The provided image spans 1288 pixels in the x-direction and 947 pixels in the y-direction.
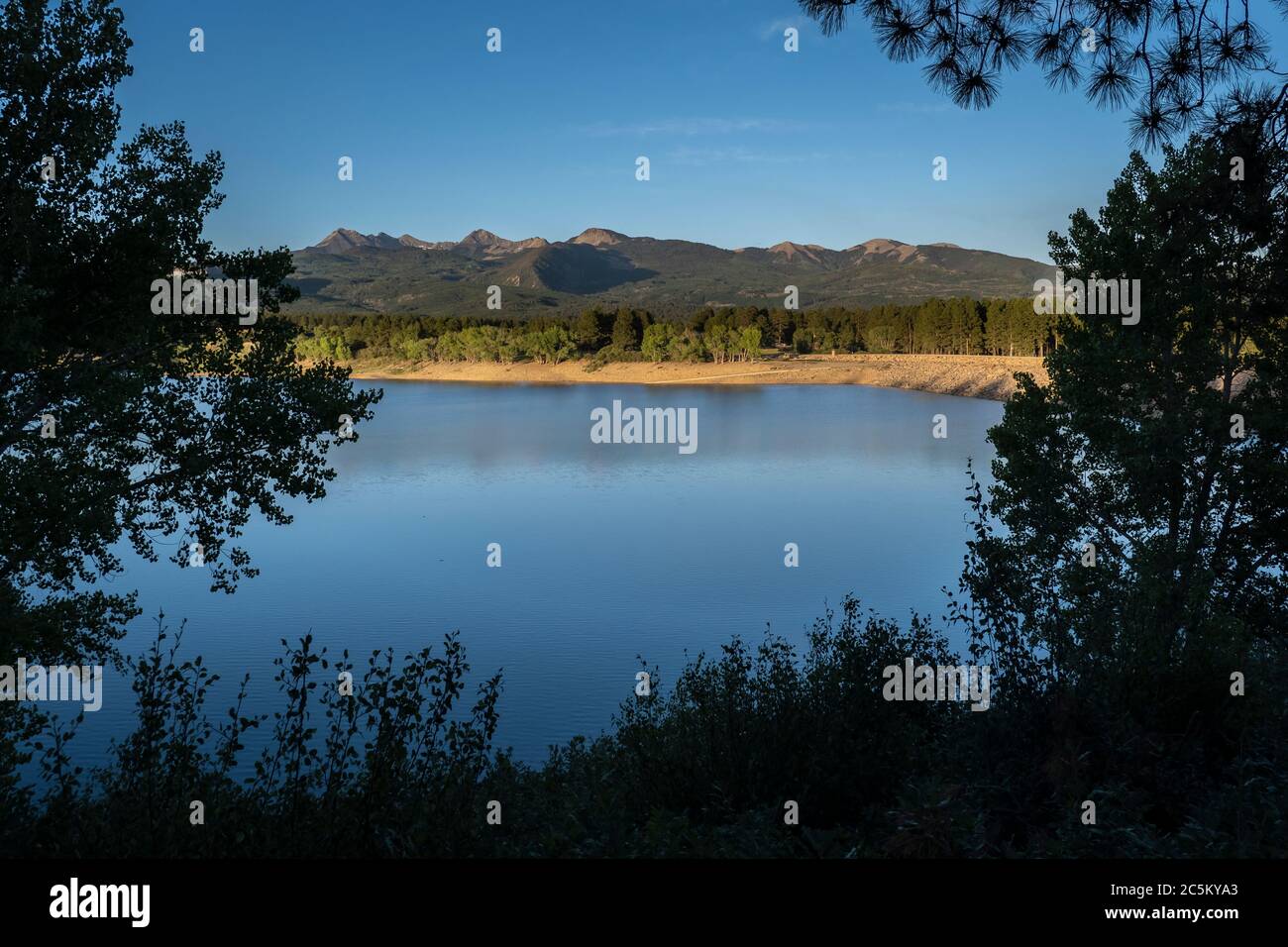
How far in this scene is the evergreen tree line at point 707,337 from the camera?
462ft

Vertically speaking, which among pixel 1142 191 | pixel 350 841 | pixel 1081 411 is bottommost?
pixel 350 841

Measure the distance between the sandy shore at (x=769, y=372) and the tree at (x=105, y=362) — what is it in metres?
98.6

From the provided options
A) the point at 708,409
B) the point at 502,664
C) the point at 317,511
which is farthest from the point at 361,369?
the point at 502,664

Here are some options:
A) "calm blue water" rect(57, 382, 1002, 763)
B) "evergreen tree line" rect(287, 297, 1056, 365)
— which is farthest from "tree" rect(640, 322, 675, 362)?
"calm blue water" rect(57, 382, 1002, 763)

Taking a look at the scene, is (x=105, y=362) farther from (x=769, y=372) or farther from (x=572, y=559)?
(x=769, y=372)

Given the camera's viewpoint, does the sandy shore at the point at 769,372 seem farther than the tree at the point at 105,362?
Yes

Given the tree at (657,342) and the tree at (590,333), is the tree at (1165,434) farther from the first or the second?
the tree at (590,333)

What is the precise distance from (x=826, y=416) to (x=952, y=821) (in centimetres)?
8193

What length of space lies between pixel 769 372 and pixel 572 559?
10119cm

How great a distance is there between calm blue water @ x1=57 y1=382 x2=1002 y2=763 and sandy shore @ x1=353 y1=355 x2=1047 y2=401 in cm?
4469

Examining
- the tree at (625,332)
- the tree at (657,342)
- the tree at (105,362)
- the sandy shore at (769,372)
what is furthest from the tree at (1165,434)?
the tree at (625,332)

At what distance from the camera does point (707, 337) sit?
146 metres
